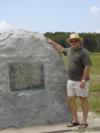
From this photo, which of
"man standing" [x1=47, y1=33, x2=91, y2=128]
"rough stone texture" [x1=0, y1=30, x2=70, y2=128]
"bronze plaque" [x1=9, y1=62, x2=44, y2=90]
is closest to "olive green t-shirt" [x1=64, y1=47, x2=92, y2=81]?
"man standing" [x1=47, y1=33, x2=91, y2=128]

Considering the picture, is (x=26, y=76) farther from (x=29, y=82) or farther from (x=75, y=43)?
(x=75, y=43)

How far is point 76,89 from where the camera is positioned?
8.15 meters

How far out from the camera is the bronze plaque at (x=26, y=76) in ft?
27.3

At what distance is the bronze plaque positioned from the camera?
27.3 feet

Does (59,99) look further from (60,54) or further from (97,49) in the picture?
(97,49)

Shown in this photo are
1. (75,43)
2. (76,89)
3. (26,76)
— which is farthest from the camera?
(26,76)

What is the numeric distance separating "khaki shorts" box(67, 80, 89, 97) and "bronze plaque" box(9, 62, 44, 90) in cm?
56

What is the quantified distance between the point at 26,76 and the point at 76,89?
0.97 metres

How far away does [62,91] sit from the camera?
8625 millimetres

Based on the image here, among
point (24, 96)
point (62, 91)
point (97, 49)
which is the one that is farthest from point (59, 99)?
point (97, 49)

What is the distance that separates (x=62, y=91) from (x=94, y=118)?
1.02 metres

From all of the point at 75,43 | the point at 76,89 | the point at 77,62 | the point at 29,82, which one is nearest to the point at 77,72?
the point at 77,62

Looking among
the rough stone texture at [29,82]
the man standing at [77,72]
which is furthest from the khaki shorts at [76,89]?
the rough stone texture at [29,82]

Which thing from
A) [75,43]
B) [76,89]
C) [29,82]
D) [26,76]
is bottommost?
[76,89]
